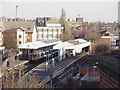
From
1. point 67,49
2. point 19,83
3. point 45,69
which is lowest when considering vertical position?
point 45,69

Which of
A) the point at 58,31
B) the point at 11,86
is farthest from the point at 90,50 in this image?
the point at 11,86

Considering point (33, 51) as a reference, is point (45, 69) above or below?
below

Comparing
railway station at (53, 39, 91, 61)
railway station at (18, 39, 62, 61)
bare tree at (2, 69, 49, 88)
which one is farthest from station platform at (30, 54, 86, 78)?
bare tree at (2, 69, 49, 88)

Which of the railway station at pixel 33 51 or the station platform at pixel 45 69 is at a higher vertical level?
the railway station at pixel 33 51

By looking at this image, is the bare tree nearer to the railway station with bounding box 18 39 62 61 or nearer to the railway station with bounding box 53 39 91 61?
the railway station with bounding box 18 39 62 61

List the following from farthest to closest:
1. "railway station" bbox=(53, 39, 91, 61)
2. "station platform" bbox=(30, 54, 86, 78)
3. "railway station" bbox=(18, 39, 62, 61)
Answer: "railway station" bbox=(53, 39, 91, 61), "railway station" bbox=(18, 39, 62, 61), "station platform" bbox=(30, 54, 86, 78)

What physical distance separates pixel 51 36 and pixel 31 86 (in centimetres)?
1979

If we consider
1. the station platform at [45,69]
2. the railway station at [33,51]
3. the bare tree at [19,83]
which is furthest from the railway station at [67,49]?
the bare tree at [19,83]

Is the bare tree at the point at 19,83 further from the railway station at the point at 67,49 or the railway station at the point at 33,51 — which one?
the railway station at the point at 67,49

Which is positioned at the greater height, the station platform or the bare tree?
the bare tree

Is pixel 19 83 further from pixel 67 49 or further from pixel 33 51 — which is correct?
pixel 67 49

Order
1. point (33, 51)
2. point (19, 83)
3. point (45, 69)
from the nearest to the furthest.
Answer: point (19, 83), point (45, 69), point (33, 51)

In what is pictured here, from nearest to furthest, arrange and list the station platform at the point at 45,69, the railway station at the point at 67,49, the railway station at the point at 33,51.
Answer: the station platform at the point at 45,69 → the railway station at the point at 33,51 → the railway station at the point at 67,49

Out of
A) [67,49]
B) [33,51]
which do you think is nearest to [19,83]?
[33,51]
